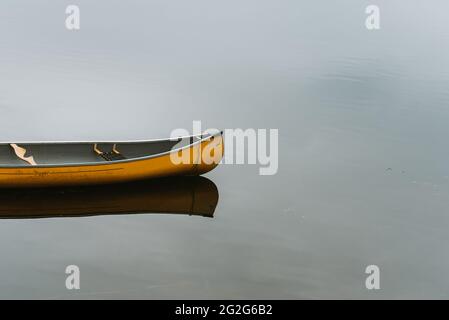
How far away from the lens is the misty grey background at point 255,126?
1204cm

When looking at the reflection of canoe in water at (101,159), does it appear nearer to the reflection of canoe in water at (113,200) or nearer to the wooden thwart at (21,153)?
the wooden thwart at (21,153)

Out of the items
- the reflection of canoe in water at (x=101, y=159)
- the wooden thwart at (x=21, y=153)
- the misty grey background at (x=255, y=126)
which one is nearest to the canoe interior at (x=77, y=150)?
the reflection of canoe in water at (x=101, y=159)

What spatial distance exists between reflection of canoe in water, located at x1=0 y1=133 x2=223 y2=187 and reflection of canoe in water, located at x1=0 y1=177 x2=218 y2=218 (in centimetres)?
29

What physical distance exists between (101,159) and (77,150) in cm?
65

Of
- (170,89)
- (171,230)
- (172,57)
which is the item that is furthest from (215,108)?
(171,230)

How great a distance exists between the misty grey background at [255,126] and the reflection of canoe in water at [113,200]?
36 cm

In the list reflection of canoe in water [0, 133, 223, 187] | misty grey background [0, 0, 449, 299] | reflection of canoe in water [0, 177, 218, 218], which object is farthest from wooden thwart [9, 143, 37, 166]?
misty grey background [0, 0, 449, 299]

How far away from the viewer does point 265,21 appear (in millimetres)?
32156

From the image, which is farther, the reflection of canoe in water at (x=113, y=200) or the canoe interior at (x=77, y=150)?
the canoe interior at (x=77, y=150)

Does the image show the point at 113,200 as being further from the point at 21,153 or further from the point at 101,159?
the point at 21,153

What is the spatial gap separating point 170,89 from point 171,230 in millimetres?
10490

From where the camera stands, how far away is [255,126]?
65.0ft

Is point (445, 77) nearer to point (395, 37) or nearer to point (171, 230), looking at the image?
point (395, 37)

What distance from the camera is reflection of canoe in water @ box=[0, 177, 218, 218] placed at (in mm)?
13789
